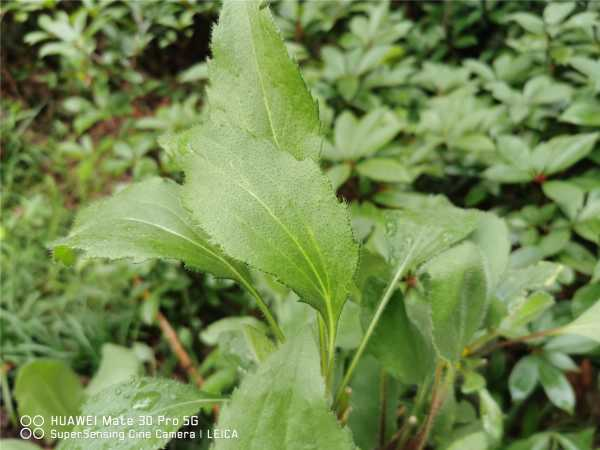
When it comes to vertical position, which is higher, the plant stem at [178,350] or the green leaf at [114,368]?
the green leaf at [114,368]

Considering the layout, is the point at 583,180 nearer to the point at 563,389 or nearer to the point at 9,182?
the point at 563,389

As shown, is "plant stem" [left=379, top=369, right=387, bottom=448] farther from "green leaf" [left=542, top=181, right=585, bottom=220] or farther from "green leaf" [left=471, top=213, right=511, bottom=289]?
"green leaf" [left=542, top=181, right=585, bottom=220]

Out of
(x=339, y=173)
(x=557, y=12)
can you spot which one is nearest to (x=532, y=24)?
(x=557, y=12)

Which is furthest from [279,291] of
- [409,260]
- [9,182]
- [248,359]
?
[9,182]

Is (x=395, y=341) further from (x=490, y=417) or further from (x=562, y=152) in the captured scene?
(x=562, y=152)

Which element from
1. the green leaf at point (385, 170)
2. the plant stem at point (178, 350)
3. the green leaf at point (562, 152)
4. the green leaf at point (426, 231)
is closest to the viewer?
the green leaf at point (426, 231)

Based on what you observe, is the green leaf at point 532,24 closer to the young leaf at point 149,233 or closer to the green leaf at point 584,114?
the green leaf at point 584,114

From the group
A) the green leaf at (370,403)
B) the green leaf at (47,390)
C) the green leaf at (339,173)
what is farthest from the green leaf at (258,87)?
the green leaf at (47,390)

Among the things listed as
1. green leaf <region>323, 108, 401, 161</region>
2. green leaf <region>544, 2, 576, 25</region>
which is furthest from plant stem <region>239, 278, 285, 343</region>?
green leaf <region>544, 2, 576, 25</region>

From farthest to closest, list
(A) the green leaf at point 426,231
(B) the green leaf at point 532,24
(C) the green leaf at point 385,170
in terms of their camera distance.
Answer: (B) the green leaf at point 532,24 → (C) the green leaf at point 385,170 → (A) the green leaf at point 426,231
